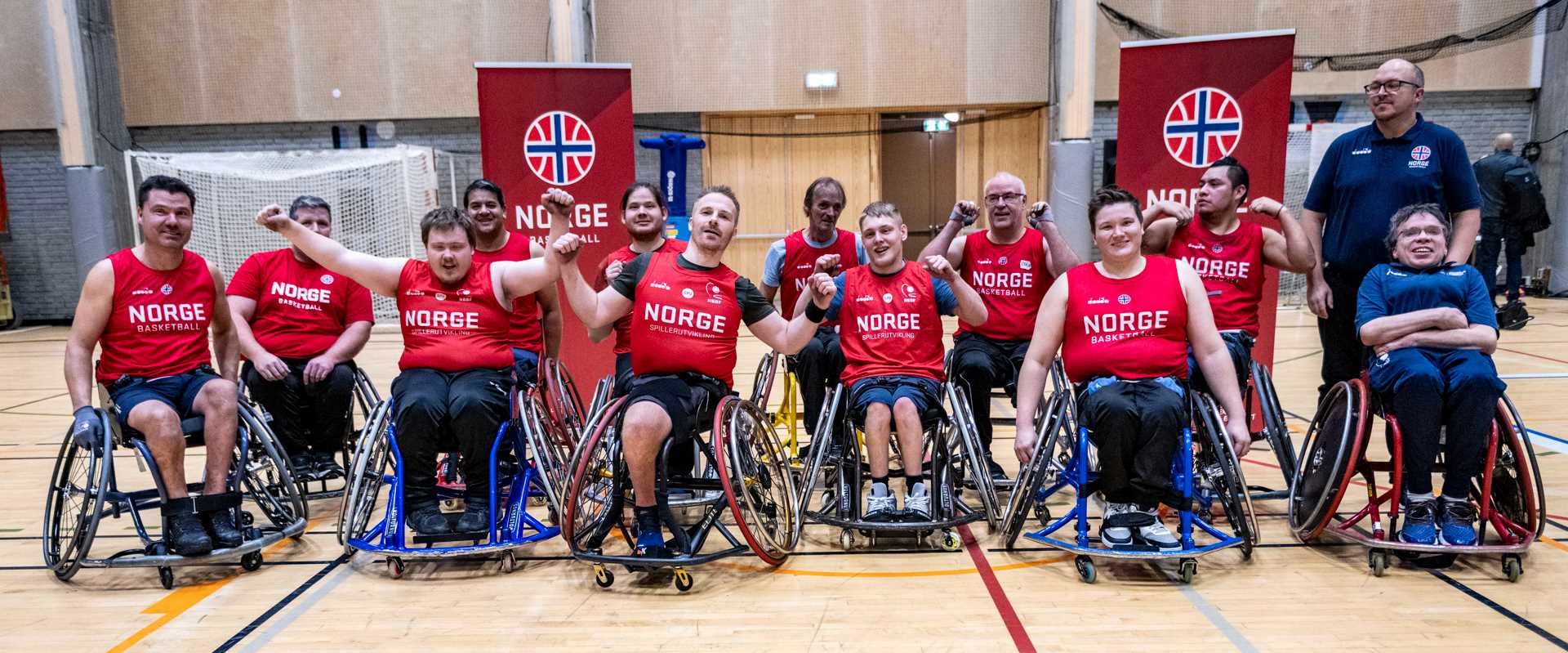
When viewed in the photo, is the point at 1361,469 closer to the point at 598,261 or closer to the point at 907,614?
the point at 907,614

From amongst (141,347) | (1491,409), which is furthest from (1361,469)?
(141,347)

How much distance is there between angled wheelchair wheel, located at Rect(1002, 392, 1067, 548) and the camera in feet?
8.39

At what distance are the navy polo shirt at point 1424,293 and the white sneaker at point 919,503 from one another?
137 cm

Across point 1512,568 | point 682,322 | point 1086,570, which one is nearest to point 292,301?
point 682,322

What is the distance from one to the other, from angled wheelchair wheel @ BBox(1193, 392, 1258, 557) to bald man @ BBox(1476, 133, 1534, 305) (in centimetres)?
687

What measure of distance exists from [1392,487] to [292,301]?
382 centimetres

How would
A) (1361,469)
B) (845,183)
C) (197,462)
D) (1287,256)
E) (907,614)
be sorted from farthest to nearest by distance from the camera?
(845,183), (197,462), (1287,256), (1361,469), (907,614)

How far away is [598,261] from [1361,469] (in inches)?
134

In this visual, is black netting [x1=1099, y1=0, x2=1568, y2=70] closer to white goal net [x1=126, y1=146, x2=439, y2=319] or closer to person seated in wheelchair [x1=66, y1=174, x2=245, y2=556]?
white goal net [x1=126, y1=146, x2=439, y2=319]

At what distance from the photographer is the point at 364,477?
2662 mm

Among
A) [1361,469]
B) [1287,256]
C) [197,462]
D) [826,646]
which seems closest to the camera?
[826,646]

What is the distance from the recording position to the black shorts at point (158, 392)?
107 inches

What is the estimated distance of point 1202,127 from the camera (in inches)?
164

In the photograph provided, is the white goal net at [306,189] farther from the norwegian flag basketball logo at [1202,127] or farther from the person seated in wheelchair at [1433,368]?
the person seated in wheelchair at [1433,368]
